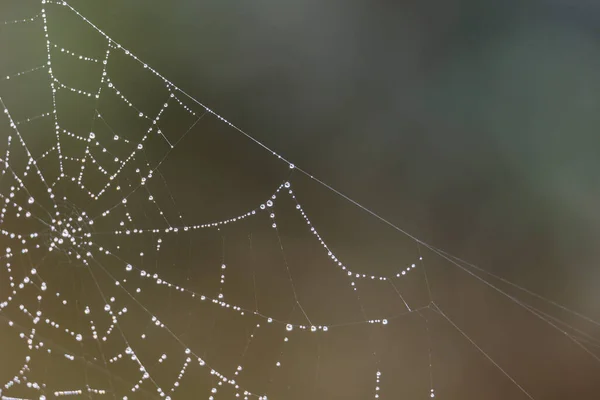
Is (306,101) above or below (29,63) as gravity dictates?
above

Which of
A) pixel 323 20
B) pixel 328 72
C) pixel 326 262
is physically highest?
pixel 323 20

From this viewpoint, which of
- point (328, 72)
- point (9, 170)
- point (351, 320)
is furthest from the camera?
point (328, 72)

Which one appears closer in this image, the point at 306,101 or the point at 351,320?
the point at 351,320

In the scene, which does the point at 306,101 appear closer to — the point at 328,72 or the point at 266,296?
the point at 328,72

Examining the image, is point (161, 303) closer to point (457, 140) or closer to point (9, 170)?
point (9, 170)

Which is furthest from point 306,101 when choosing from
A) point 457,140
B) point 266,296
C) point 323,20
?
point 266,296

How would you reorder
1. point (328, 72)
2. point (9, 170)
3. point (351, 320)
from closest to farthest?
point (9, 170)
point (351, 320)
point (328, 72)
